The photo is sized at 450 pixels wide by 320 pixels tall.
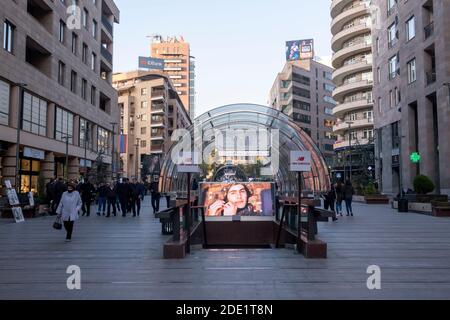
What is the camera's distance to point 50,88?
115ft

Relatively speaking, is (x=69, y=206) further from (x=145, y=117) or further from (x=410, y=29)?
(x=145, y=117)

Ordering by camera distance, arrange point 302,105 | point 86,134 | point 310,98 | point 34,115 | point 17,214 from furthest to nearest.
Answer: point 310,98 → point 302,105 → point 86,134 → point 34,115 → point 17,214

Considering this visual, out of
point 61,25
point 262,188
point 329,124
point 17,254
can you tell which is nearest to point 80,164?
point 61,25

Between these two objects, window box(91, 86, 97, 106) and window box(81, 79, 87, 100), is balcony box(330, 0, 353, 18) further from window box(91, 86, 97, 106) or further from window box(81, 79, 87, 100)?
window box(81, 79, 87, 100)

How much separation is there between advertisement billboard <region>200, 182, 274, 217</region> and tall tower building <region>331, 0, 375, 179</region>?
168 ft

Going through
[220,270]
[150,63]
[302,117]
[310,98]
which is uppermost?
[150,63]

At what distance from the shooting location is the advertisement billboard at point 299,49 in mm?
130000

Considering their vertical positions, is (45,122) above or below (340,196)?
above

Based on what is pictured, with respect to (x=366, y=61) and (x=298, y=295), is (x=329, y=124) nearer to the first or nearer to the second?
(x=366, y=61)

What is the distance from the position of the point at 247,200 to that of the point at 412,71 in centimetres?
2847

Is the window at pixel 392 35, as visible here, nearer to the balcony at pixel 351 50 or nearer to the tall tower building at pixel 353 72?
the tall tower building at pixel 353 72

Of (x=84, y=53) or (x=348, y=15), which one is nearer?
(x=84, y=53)

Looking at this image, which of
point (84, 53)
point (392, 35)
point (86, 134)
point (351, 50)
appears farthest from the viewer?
point (351, 50)

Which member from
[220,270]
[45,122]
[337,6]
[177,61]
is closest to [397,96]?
[337,6]
